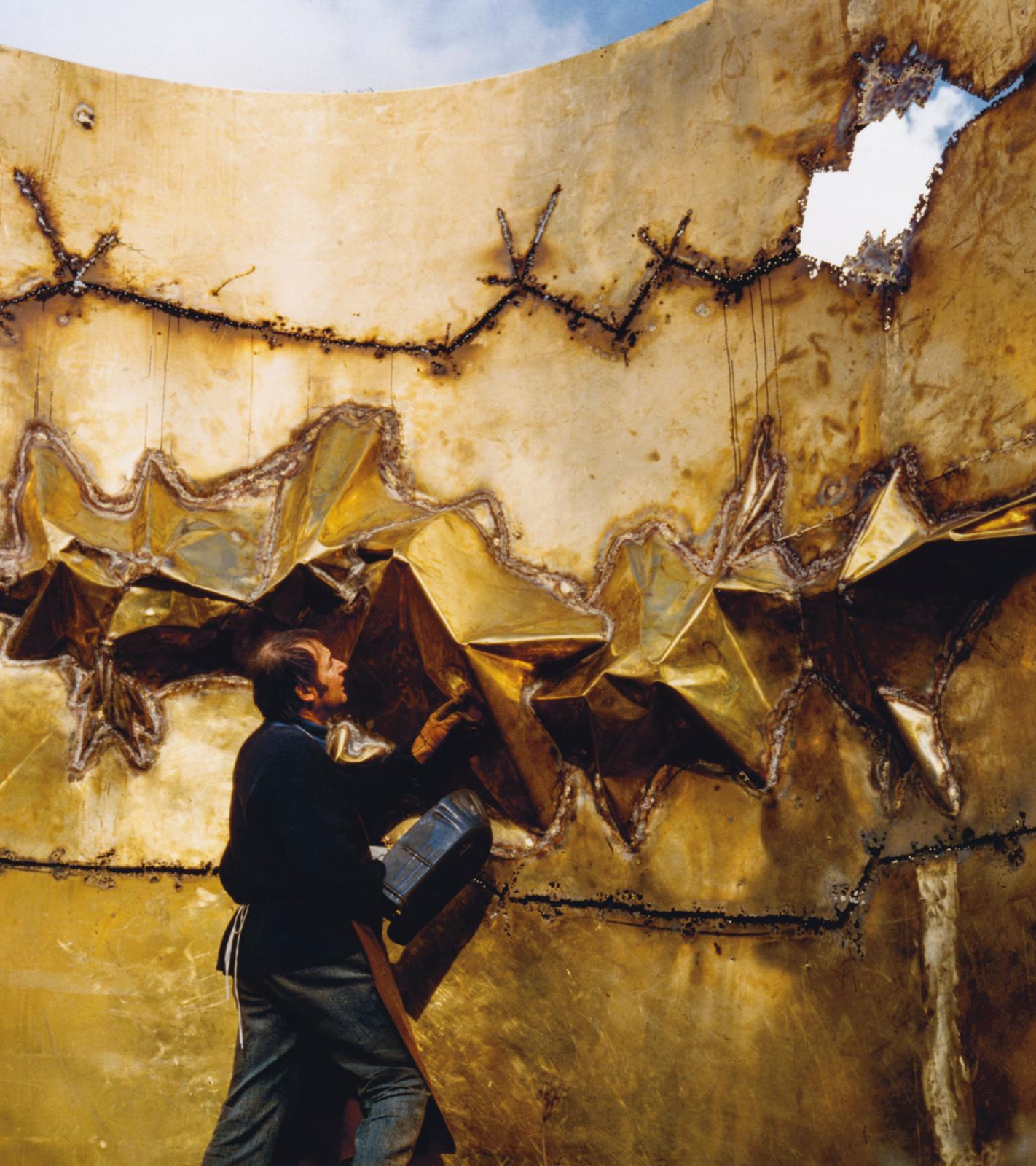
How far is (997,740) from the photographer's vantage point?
2.19 meters

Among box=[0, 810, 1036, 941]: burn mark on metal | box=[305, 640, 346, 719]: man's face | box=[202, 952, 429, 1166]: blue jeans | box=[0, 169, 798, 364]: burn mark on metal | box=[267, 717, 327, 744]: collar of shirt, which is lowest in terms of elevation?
box=[202, 952, 429, 1166]: blue jeans

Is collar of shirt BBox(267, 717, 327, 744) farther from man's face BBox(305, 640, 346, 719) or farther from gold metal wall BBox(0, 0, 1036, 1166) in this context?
gold metal wall BBox(0, 0, 1036, 1166)

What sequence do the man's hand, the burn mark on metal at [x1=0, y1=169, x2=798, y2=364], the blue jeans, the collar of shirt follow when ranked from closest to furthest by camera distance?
1. the blue jeans
2. the collar of shirt
3. the man's hand
4. the burn mark on metal at [x1=0, y1=169, x2=798, y2=364]

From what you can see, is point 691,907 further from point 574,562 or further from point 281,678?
point 281,678

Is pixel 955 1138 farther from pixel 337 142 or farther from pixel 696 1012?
pixel 337 142

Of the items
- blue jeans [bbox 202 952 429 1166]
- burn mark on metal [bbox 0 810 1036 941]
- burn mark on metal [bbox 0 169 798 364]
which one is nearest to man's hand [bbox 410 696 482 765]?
burn mark on metal [bbox 0 810 1036 941]

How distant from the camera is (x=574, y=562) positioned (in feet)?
9.32

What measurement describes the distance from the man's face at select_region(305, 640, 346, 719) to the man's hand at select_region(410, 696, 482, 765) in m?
0.38

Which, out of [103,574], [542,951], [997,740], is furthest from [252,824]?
[997,740]

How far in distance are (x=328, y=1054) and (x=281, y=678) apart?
708mm

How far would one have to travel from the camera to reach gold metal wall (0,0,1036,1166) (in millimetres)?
2283

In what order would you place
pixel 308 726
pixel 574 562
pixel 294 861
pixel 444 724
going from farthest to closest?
1. pixel 574 562
2. pixel 444 724
3. pixel 308 726
4. pixel 294 861

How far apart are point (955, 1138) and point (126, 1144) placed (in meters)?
1.83

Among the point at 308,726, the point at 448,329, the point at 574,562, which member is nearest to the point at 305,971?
the point at 308,726
